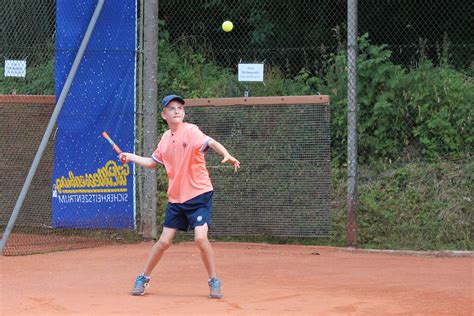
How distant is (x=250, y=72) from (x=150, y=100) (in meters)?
1.83

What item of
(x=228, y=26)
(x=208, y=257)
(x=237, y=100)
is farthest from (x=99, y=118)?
(x=208, y=257)

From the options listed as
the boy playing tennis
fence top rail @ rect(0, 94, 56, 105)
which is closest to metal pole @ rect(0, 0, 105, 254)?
fence top rail @ rect(0, 94, 56, 105)

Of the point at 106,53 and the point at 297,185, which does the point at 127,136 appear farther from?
the point at 297,185

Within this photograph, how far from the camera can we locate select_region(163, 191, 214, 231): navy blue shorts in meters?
7.23

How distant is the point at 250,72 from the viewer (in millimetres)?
12305

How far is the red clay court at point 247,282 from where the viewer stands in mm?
6723

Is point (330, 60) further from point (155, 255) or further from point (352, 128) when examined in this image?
point (155, 255)

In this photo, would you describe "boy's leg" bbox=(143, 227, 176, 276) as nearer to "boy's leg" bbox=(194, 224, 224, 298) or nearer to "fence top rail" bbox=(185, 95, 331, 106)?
"boy's leg" bbox=(194, 224, 224, 298)

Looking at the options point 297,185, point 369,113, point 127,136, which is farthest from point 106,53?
point 369,113

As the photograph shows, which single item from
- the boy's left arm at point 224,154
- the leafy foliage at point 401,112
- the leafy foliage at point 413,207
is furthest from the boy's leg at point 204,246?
the leafy foliage at point 401,112

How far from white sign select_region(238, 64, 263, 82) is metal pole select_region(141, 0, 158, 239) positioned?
1629 mm

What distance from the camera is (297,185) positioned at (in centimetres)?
1091

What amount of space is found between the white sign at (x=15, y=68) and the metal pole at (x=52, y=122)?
5.57ft

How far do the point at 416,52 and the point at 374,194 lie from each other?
304cm
